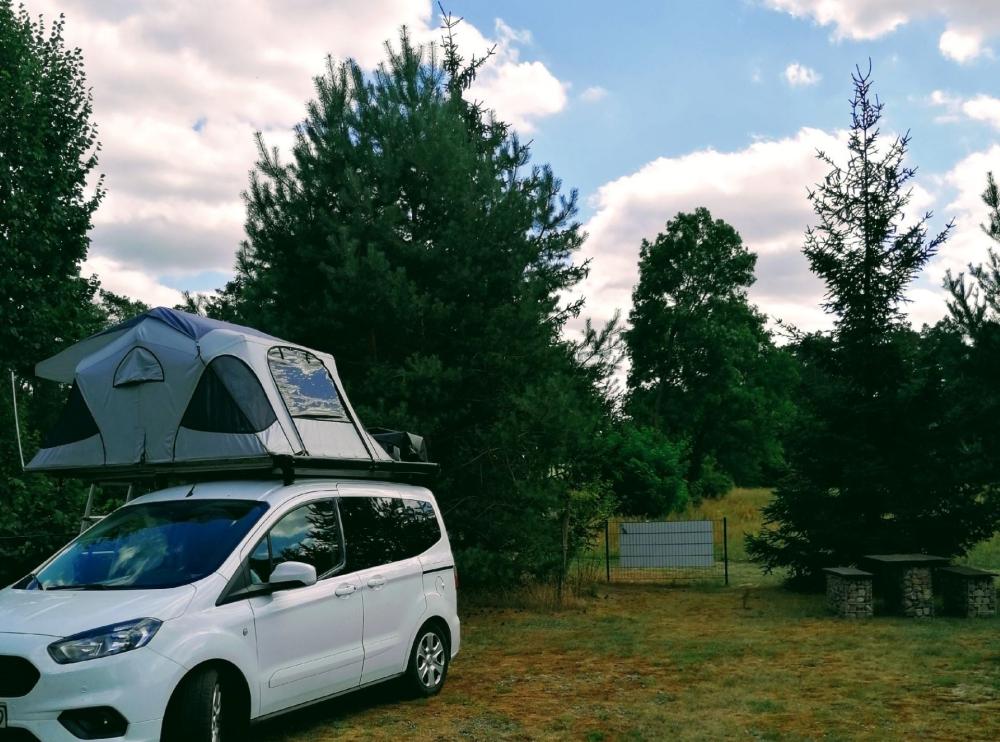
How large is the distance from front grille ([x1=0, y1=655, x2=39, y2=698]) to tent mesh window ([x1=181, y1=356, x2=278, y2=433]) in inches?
111

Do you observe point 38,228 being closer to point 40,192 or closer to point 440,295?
point 40,192

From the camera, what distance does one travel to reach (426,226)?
54.2 feet

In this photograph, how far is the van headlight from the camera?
572cm

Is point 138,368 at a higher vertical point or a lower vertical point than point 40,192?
lower

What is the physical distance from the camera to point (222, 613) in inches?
252

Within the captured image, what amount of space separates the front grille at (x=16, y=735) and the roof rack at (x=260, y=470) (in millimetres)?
2423

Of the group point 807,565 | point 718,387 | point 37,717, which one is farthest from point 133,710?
point 718,387

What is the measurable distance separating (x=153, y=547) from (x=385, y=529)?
2071 millimetres

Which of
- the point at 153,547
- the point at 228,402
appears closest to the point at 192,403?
the point at 228,402

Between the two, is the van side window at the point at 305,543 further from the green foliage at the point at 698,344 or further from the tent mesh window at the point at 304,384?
the green foliage at the point at 698,344

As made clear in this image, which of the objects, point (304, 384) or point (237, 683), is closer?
point (237, 683)

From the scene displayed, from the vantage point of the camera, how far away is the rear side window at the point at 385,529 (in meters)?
7.95

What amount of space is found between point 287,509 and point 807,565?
530 inches

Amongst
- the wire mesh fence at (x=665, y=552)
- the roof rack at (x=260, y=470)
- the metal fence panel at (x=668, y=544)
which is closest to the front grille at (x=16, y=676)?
the roof rack at (x=260, y=470)
